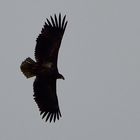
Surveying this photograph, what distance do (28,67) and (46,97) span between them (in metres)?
1.61

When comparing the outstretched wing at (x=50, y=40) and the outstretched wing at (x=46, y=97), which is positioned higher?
the outstretched wing at (x=50, y=40)

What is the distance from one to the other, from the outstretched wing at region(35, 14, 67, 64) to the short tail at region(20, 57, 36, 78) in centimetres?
23

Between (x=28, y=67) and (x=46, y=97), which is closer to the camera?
(x=28, y=67)

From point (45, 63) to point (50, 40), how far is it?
0.66m

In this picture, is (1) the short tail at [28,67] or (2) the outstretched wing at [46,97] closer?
(1) the short tail at [28,67]

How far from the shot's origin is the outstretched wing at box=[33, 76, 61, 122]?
1653 cm

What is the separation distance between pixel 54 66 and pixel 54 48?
518mm

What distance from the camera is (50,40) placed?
16.2 meters

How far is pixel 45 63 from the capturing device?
16.2 meters

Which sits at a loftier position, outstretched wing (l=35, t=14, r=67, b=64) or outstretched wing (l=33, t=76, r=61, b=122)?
outstretched wing (l=35, t=14, r=67, b=64)

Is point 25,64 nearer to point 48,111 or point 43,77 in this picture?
point 43,77

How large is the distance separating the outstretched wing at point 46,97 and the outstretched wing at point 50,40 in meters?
0.65

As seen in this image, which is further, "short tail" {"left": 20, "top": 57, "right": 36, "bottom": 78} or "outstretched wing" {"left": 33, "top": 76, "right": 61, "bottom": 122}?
"outstretched wing" {"left": 33, "top": 76, "right": 61, "bottom": 122}

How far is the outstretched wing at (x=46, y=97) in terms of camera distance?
16.5 m
